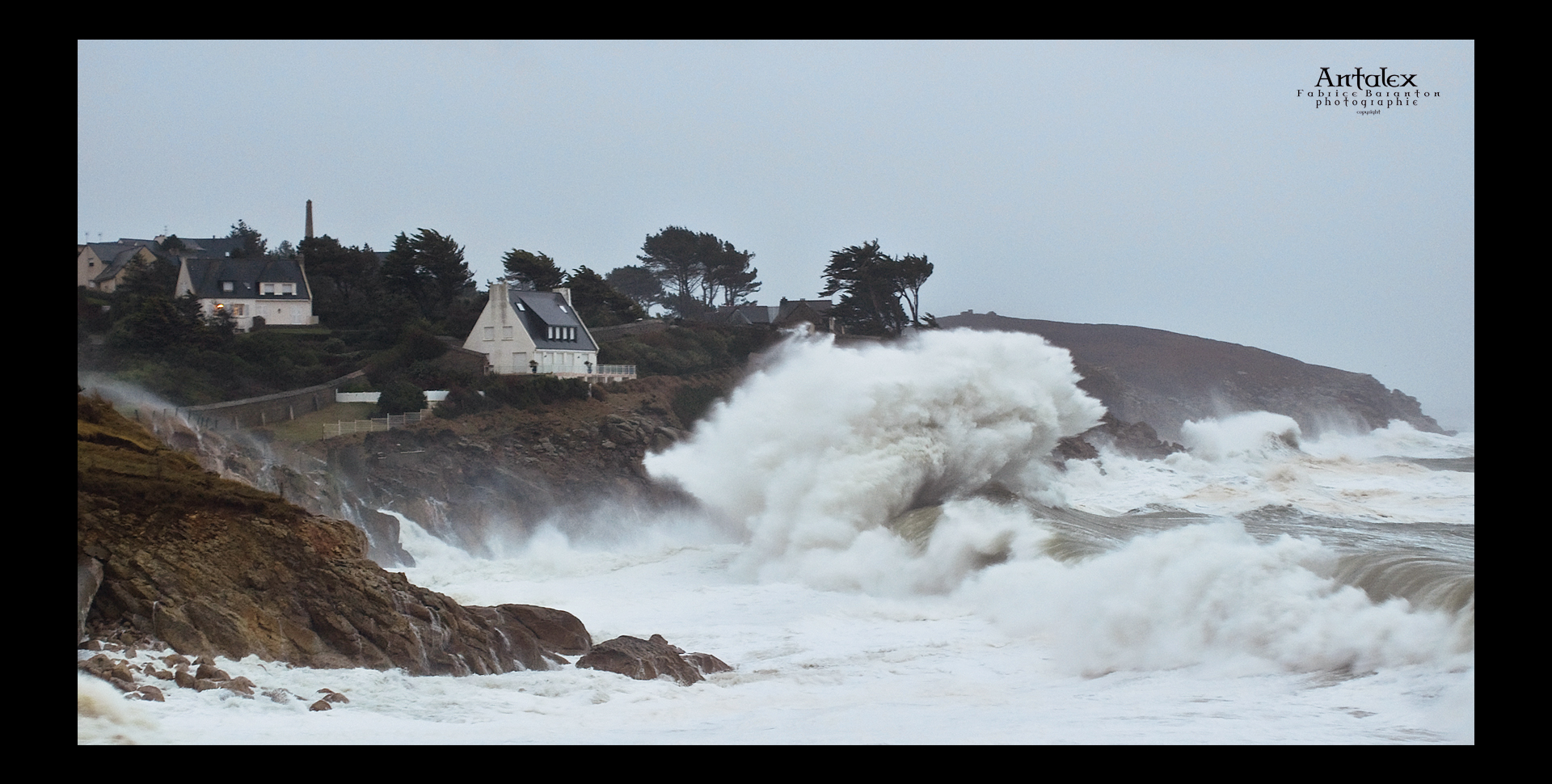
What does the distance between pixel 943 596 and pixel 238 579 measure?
8052mm

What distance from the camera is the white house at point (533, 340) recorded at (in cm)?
2912

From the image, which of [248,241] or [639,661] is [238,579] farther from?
[248,241]

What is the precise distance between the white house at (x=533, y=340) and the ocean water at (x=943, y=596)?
18.4ft

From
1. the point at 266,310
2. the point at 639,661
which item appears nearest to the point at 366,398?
the point at 266,310

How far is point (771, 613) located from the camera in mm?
13727

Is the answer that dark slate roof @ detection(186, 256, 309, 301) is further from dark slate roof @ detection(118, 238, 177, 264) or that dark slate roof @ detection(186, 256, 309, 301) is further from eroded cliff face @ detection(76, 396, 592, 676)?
eroded cliff face @ detection(76, 396, 592, 676)

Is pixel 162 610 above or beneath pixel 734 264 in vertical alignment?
beneath

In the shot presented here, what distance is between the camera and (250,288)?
31.1 metres

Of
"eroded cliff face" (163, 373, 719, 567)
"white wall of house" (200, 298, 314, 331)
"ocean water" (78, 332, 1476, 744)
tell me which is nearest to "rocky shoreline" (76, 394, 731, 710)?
"ocean water" (78, 332, 1476, 744)

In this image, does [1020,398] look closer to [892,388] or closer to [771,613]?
[892,388]

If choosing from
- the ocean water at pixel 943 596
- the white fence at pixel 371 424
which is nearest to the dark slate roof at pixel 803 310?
the ocean water at pixel 943 596

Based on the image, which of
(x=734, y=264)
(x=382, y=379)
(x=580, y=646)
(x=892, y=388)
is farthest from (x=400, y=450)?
(x=734, y=264)
